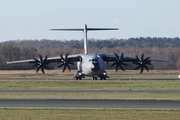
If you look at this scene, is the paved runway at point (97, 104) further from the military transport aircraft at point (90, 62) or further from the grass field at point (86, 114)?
the military transport aircraft at point (90, 62)

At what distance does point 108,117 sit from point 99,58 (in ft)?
147

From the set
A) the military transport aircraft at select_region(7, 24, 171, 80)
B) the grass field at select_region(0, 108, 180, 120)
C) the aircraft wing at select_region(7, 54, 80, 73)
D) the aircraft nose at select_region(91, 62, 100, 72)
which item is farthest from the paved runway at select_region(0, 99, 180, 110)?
the aircraft wing at select_region(7, 54, 80, 73)

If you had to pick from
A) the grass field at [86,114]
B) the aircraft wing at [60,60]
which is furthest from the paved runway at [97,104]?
the aircraft wing at [60,60]

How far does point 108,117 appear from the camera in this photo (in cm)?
2398

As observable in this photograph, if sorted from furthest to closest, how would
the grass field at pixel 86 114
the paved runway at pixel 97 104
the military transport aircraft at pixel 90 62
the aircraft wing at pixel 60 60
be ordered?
1. the aircraft wing at pixel 60 60
2. the military transport aircraft at pixel 90 62
3. the paved runway at pixel 97 104
4. the grass field at pixel 86 114

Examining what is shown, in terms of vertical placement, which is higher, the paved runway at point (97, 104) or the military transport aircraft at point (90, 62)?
the military transport aircraft at point (90, 62)

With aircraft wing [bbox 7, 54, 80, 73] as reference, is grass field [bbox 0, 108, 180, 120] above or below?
below

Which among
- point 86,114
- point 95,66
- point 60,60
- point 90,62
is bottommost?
point 86,114

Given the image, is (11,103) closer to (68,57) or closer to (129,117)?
(129,117)

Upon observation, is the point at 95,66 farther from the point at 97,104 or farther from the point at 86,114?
the point at 86,114

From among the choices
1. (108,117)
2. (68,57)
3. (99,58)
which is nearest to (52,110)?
(108,117)

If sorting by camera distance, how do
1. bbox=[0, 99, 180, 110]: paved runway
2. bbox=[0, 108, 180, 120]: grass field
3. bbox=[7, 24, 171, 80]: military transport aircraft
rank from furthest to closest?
1. bbox=[7, 24, 171, 80]: military transport aircraft
2. bbox=[0, 99, 180, 110]: paved runway
3. bbox=[0, 108, 180, 120]: grass field

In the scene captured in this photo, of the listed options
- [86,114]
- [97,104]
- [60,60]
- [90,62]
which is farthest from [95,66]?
[86,114]

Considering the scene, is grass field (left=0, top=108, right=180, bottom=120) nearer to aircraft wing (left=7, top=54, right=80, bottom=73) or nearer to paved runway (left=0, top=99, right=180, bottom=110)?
paved runway (left=0, top=99, right=180, bottom=110)
